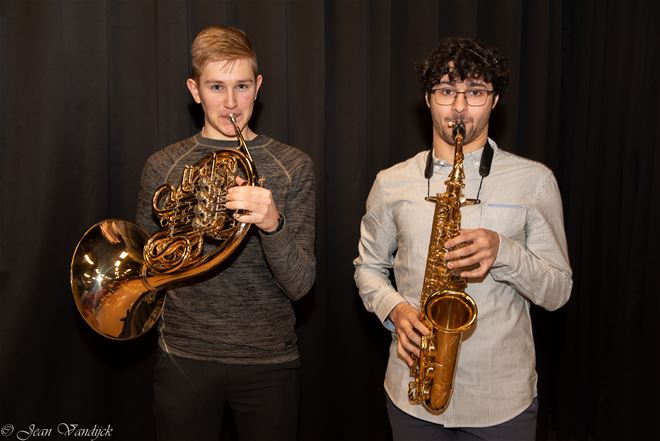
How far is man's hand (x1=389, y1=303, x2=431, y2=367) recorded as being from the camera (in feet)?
5.66

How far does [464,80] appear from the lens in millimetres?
1848

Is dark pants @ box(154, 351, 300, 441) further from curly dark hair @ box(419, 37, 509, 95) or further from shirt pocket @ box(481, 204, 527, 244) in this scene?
curly dark hair @ box(419, 37, 509, 95)

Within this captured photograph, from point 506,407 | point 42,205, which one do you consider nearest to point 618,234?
point 506,407

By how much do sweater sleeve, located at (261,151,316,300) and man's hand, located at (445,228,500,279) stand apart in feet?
1.39

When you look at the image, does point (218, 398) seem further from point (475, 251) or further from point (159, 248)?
point (475, 251)

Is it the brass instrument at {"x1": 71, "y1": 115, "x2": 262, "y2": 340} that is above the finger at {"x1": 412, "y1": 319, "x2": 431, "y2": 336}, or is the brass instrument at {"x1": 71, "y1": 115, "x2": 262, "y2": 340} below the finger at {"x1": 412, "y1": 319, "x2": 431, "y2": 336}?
above

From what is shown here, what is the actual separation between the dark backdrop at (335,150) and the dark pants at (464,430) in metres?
1.06

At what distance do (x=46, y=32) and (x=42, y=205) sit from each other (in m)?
0.64

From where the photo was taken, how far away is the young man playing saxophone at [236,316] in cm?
191

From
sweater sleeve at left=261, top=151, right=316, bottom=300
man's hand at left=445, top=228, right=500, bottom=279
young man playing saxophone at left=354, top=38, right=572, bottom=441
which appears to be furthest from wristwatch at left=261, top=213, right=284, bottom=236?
man's hand at left=445, top=228, right=500, bottom=279

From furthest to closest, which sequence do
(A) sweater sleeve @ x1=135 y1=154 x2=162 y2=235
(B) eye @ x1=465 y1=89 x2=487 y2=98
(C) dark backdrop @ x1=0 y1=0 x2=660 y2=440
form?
(C) dark backdrop @ x1=0 y1=0 x2=660 y2=440, (A) sweater sleeve @ x1=135 y1=154 x2=162 y2=235, (B) eye @ x1=465 y1=89 x2=487 y2=98

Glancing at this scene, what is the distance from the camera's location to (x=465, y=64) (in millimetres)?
1841

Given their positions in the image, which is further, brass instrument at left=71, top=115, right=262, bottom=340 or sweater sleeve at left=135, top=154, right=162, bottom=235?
sweater sleeve at left=135, top=154, right=162, bottom=235

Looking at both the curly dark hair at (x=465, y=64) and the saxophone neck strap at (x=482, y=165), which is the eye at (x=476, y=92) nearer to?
the curly dark hair at (x=465, y=64)
